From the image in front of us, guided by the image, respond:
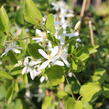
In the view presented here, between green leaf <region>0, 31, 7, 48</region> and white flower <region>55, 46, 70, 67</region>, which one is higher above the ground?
green leaf <region>0, 31, 7, 48</region>

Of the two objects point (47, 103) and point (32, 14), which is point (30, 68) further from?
point (47, 103)

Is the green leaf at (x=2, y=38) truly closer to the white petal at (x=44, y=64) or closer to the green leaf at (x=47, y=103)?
the white petal at (x=44, y=64)

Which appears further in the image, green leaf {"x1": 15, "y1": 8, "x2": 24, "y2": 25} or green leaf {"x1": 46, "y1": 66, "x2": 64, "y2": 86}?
green leaf {"x1": 15, "y1": 8, "x2": 24, "y2": 25}

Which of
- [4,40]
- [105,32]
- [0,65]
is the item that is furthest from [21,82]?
[105,32]

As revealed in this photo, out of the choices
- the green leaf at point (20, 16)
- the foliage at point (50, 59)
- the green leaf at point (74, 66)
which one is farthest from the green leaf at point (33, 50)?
the green leaf at point (20, 16)

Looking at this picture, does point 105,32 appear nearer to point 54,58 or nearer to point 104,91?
point 104,91

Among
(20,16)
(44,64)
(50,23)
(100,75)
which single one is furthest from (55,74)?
(20,16)

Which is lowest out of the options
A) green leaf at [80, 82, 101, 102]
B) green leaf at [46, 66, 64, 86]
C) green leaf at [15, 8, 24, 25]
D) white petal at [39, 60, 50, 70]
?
green leaf at [80, 82, 101, 102]

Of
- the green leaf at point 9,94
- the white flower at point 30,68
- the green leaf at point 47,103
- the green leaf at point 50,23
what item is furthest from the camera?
the green leaf at point 47,103

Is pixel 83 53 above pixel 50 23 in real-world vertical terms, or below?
below

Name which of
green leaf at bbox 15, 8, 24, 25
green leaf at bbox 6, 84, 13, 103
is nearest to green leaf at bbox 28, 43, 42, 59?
green leaf at bbox 6, 84, 13, 103

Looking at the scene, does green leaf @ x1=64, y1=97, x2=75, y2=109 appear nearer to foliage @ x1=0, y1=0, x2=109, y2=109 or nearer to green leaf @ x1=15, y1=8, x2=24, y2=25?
foliage @ x1=0, y1=0, x2=109, y2=109
